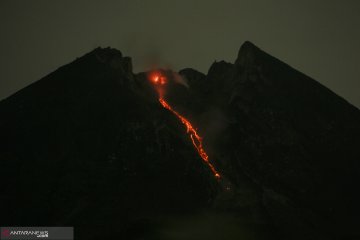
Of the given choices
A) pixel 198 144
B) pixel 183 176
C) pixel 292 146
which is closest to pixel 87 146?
pixel 183 176

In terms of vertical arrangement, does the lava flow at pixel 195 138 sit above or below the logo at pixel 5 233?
above

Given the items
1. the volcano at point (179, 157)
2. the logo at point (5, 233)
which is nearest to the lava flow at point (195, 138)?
the volcano at point (179, 157)

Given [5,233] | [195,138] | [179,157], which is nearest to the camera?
[5,233]

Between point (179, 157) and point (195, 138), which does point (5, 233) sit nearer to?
point (179, 157)

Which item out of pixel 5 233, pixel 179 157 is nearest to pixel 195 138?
pixel 179 157

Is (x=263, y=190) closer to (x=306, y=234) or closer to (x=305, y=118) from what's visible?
(x=306, y=234)

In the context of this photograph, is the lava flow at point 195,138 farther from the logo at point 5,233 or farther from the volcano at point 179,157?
the logo at point 5,233

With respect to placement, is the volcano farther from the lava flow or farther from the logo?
the logo

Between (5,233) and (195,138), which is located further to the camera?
(195,138)

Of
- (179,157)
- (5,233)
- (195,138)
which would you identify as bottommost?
(5,233)
